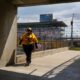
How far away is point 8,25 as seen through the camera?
1562cm

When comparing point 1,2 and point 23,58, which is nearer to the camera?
point 1,2

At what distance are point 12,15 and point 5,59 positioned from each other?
2326mm

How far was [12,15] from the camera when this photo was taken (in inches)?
628

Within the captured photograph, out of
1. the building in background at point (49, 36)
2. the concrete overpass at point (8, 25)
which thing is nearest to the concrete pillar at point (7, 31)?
the concrete overpass at point (8, 25)

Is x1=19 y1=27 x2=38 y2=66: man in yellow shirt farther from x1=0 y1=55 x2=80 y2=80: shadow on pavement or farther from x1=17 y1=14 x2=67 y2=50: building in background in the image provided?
x1=17 y1=14 x2=67 y2=50: building in background

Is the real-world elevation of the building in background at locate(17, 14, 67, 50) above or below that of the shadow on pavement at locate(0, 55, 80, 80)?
above

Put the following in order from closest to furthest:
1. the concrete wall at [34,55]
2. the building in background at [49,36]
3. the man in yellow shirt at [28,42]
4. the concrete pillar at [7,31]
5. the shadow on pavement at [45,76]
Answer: the shadow on pavement at [45,76], the concrete pillar at [7,31], the man in yellow shirt at [28,42], the concrete wall at [34,55], the building in background at [49,36]

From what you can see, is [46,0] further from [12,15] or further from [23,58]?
[23,58]

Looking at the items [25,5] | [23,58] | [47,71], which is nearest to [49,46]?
[23,58]

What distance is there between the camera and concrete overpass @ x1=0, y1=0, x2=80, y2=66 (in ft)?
49.1

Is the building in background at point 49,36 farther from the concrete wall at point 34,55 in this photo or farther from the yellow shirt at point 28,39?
the yellow shirt at point 28,39

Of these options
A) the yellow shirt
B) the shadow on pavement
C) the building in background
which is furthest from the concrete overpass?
the building in background

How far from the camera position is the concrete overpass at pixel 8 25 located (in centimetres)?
1498

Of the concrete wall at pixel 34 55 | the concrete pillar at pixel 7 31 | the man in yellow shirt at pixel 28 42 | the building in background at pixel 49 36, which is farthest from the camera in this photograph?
the building in background at pixel 49 36
